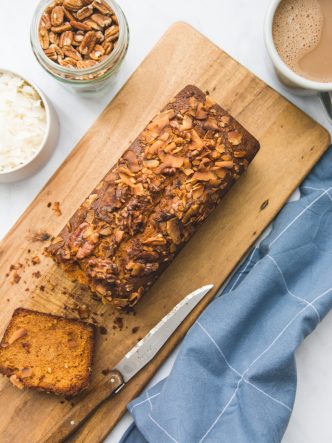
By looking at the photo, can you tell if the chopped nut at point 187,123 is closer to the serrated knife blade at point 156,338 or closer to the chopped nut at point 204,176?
the chopped nut at point 204,176

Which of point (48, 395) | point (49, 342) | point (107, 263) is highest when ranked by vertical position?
point (107, 263)

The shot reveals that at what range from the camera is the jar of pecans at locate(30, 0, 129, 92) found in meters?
2.42

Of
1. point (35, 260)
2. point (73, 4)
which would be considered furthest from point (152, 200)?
point (73, 4)

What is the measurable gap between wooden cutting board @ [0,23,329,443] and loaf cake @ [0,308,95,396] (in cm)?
9

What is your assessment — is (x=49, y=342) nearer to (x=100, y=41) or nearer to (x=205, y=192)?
(x=205, y=192)

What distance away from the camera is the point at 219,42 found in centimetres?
277

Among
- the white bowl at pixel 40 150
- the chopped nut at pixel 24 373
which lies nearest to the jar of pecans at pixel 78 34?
the white bowl at pixel 40 150

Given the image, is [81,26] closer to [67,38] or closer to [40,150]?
[67,38]

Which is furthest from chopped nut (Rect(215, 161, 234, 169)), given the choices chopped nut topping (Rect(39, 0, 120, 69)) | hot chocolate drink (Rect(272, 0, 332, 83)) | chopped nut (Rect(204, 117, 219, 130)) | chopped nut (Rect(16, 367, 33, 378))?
chopped nut (Rect(16, 367, 33, 378))

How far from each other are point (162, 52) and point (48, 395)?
1.63m

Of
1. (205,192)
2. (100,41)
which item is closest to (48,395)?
(205,192)

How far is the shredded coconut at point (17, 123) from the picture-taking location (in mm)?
2568

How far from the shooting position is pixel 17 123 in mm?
2580

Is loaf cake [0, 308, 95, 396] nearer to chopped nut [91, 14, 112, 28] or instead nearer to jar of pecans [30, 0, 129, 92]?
jar of pecans [30, 0, 129, 92]
